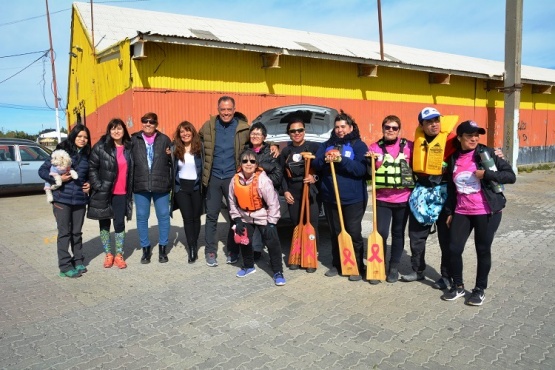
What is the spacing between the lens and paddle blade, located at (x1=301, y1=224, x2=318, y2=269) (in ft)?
15.9

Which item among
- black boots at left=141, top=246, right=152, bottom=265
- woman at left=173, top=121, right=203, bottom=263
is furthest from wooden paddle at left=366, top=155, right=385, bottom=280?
black boots at left=141, top=246, right=152, bottom=265

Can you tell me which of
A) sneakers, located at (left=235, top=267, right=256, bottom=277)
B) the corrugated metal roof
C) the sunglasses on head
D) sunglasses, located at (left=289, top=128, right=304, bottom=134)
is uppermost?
the corrugated metal roof

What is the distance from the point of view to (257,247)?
204 inches

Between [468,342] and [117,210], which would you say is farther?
[117,210]

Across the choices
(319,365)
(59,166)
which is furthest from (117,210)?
(319,365)

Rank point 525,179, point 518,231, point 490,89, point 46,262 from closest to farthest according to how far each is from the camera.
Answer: point 46,262, point 518,231, point 525,179, point 490,89

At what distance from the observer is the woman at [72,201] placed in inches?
187

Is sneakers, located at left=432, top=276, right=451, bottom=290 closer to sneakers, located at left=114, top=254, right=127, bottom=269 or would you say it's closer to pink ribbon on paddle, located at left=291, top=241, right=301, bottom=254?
pink ribbon on paddle, located at left=291, top=241, right=301, bottom=254

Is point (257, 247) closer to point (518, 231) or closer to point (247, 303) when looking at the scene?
point (247, 303)

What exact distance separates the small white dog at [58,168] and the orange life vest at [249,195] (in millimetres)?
1781

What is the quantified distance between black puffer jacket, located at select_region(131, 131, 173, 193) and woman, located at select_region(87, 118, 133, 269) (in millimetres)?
73

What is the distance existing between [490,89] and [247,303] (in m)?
16.5

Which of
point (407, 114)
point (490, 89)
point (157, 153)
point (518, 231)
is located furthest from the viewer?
point (490, 89)

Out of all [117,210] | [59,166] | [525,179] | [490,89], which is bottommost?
[525,179]
